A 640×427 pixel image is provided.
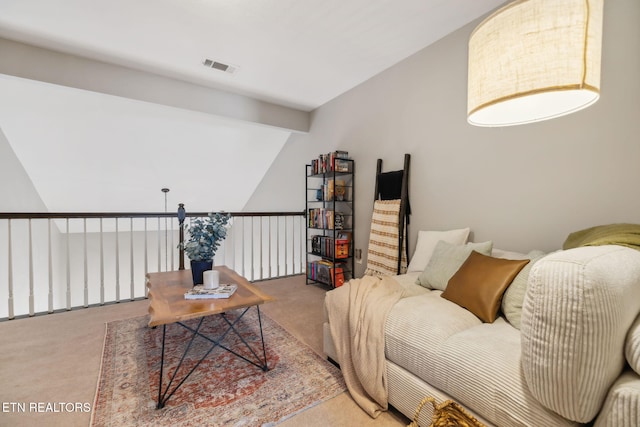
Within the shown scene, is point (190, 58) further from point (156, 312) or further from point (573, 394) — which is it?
point (573, 394)

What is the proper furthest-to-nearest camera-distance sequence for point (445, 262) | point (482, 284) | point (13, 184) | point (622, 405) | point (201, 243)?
point (13, 184)
point (201, 243)
point (445, 262)
point (482, 284)
point (622, 405)

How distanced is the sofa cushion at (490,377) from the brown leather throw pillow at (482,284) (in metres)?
0.17

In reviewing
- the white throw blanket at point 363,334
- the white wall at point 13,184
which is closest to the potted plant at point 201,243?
the white throw blanket at point 363,334

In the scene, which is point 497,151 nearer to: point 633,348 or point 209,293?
point 633,348

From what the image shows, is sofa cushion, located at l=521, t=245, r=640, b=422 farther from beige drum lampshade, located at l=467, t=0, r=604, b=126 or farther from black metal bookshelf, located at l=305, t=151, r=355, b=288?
black metal bookshelf, located at l=305, t=151, r=355, b=288

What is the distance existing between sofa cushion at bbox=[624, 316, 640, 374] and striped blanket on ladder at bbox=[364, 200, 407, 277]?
1925mm

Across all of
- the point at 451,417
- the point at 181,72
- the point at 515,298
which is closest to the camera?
the point at 451,417

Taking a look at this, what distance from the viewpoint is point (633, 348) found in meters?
0.91

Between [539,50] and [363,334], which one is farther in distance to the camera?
[363,334]

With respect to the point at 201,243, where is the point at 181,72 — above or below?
above

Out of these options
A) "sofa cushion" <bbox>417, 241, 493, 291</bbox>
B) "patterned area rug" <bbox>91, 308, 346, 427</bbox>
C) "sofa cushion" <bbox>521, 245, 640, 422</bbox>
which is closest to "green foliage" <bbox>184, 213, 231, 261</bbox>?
"patterned area rug" <bbox>91, 308, 346, 427</bbox>

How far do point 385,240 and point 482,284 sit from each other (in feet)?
4.78

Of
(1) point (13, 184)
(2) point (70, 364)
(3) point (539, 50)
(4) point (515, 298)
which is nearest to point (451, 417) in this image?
(4) point (515, 298)

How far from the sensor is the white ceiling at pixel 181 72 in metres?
2.26
